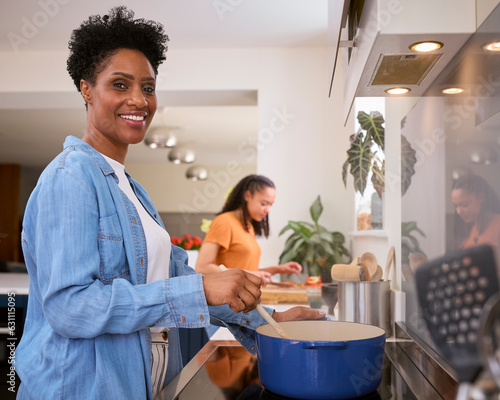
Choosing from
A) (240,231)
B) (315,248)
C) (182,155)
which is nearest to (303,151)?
(315,248)

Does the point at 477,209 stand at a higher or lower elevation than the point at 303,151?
lower

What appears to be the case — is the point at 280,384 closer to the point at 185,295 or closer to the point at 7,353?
the point at 185,295

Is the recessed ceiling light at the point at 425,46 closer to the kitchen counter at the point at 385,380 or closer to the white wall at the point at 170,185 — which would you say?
the kitchen counter at the point at 385,380

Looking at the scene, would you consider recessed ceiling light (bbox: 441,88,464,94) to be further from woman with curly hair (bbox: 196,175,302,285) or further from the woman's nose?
woman with curly hair (bbox: 196,175,302,285)

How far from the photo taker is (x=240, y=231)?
2557 millimetres

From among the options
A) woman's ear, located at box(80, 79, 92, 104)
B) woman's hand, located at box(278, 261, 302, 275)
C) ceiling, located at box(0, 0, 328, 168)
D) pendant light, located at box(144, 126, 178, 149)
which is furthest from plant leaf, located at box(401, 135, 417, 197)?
pendant light, located at box(144, 126, 178, 149)

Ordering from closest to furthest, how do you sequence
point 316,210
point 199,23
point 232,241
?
point 232,241 → point 199,23 → point 316,210

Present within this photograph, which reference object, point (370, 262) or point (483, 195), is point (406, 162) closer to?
point (370, 262)

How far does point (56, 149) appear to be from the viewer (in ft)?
23.5

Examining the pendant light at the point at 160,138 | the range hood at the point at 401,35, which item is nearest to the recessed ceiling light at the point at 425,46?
the range hood at the point at 401,35

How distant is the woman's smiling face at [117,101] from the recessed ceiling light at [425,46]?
45 cm

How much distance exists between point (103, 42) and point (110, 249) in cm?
37

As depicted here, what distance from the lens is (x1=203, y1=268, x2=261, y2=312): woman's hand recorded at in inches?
27.7

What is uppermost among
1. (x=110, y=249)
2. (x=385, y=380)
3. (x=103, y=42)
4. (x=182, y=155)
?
(x=182, y=155)
